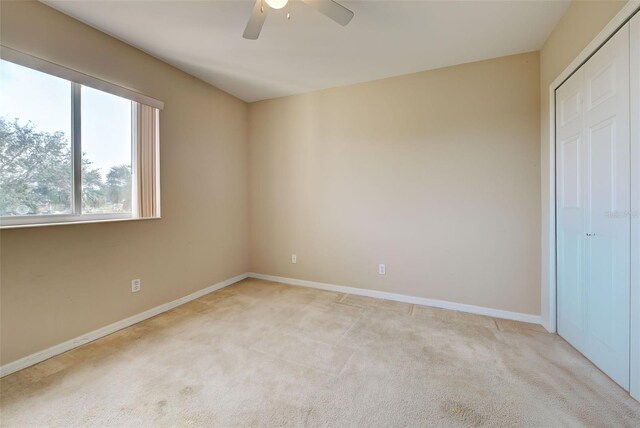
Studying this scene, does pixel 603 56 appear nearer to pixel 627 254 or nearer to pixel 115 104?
pixel 627 254

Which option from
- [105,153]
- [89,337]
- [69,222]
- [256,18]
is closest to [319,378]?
[89,337]

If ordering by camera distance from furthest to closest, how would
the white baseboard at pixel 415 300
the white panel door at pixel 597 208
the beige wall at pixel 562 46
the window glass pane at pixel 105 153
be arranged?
1. the white baseboard at pixel 415 300
2. the window glass pane at pixel 105 153
3. the beige wall at pixel 562 46
4. the white panel door at pixel 597 208

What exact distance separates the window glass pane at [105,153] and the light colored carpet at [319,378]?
1.22 metres

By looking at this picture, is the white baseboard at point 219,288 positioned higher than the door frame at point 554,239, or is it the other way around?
the door frame at point 554,239

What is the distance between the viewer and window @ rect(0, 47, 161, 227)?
1776 millimetres

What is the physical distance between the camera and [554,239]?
224cm

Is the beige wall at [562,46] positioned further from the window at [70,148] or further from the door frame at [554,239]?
the window at [70,148]

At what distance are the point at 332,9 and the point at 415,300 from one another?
9.41 ft

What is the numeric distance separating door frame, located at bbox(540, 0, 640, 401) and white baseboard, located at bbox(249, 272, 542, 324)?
20 cm

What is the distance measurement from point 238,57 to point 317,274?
2.73 m

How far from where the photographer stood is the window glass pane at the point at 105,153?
217 centimetres

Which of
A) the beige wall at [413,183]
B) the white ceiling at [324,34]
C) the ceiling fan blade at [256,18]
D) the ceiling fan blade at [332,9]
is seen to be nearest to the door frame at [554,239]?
the beige wall at [413,183]

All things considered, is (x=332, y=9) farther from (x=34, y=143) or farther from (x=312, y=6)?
(x=34, y=143)

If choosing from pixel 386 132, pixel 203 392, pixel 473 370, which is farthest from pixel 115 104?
pixel 473 370
